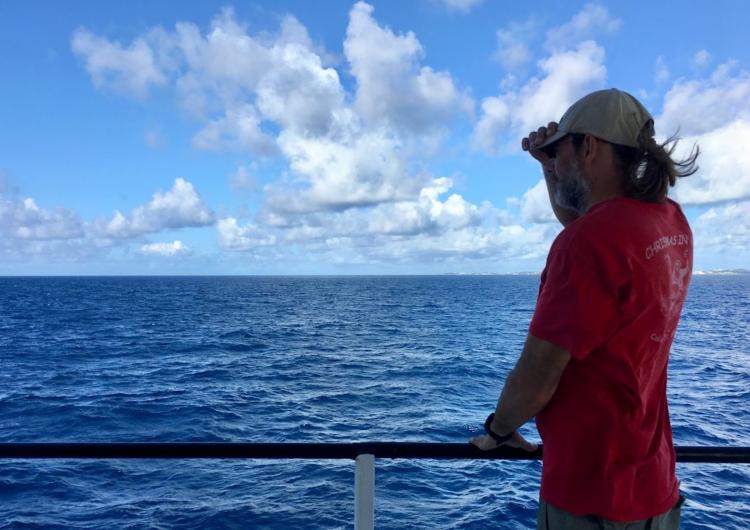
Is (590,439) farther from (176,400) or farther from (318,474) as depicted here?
(176,400)

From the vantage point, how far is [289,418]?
14359 mm

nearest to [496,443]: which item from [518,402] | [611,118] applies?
[518,402]

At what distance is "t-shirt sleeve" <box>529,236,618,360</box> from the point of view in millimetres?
1325

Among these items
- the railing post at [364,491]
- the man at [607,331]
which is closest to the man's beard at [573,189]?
the man at [607,331]

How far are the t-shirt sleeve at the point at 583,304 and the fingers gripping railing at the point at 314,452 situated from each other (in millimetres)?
602

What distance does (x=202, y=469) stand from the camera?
10766mm

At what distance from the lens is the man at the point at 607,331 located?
1.34m

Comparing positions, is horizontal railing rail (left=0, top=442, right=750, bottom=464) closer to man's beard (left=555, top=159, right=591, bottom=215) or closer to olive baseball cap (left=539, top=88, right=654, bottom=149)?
man's beard (left=555, top=159, right=591, bottom=215)

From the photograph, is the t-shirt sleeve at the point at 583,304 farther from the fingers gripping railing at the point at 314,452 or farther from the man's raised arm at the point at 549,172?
the fingers gripping railing at the point at 314,452

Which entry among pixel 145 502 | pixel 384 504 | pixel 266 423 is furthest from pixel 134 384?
pixel 384 504

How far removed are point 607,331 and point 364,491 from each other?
1006 millimetres

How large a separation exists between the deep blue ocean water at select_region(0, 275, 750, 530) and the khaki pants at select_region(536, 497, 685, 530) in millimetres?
7312

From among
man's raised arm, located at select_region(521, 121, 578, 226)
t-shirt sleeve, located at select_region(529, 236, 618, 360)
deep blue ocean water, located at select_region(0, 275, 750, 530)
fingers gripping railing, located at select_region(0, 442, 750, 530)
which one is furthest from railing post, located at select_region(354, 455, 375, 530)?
deep blue ocean water, located at select_region(0, 275, 750, 530)

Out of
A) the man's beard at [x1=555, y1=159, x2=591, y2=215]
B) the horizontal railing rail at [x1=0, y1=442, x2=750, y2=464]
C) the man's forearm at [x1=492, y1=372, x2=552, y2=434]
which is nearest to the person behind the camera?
the man's forearm at [x1=492, y1=372, x2=552, y2=434]
